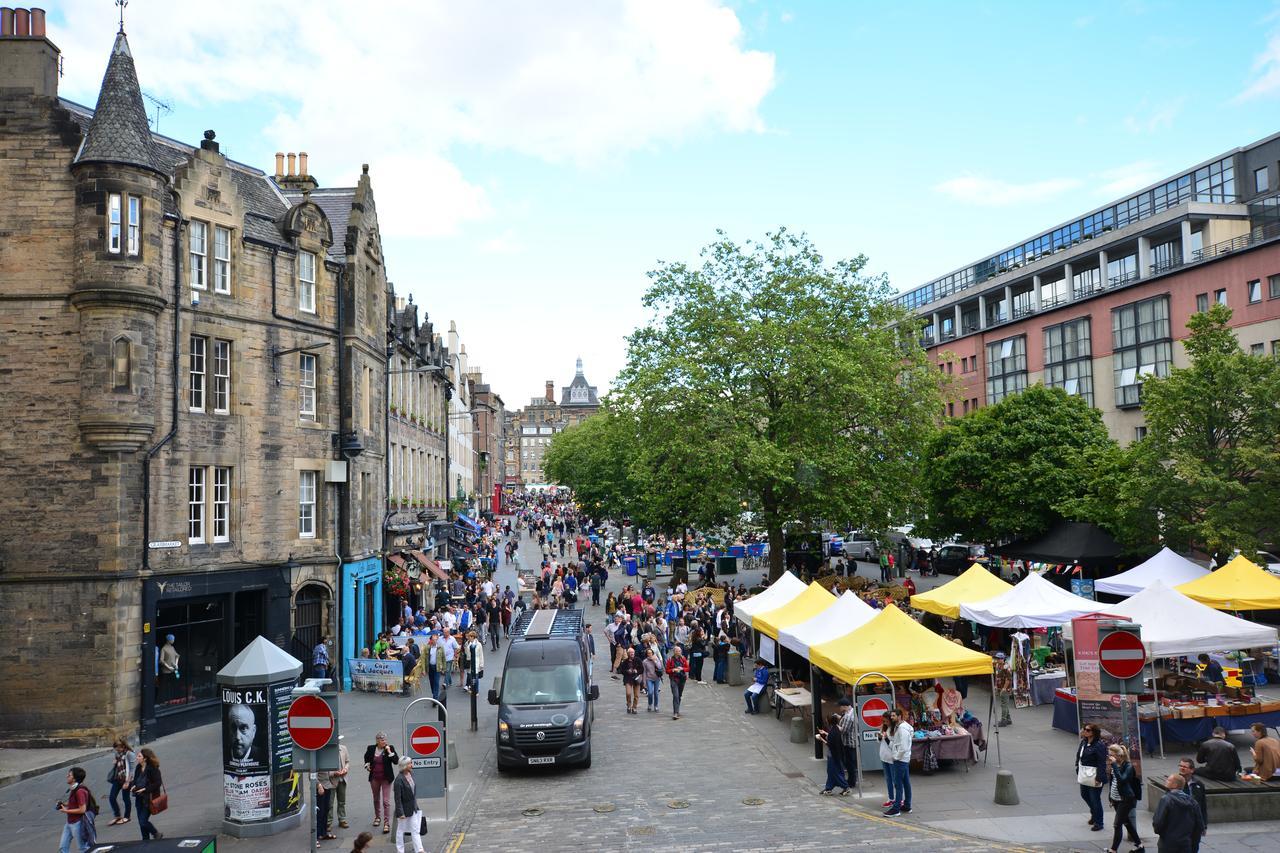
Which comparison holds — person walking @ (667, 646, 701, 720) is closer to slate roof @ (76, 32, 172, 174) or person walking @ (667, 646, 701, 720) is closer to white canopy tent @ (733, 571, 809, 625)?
white canopy tent @ (733, 571, 809, 625)

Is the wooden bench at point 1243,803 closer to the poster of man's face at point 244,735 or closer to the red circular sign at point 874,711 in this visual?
the red circular sign at point 874,711

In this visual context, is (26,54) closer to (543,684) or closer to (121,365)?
(121,365)

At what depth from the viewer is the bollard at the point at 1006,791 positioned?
A: 13.9 metres

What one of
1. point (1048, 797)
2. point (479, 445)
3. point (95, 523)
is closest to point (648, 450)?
point (95, 523)

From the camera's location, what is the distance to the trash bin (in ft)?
86.9

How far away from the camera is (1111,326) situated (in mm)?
56375

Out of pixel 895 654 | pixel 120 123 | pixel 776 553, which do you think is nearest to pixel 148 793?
pixel 895 654

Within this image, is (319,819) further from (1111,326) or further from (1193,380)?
(1111,326)

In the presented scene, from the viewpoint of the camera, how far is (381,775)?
46.0 ft

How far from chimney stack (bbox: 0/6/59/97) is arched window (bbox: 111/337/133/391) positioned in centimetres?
599

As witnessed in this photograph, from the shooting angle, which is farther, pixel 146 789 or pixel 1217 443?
pixel 1217 443

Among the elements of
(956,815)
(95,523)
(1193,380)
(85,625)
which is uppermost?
(1193,380)

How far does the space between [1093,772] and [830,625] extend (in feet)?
23.9

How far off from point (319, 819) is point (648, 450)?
2503 cm
